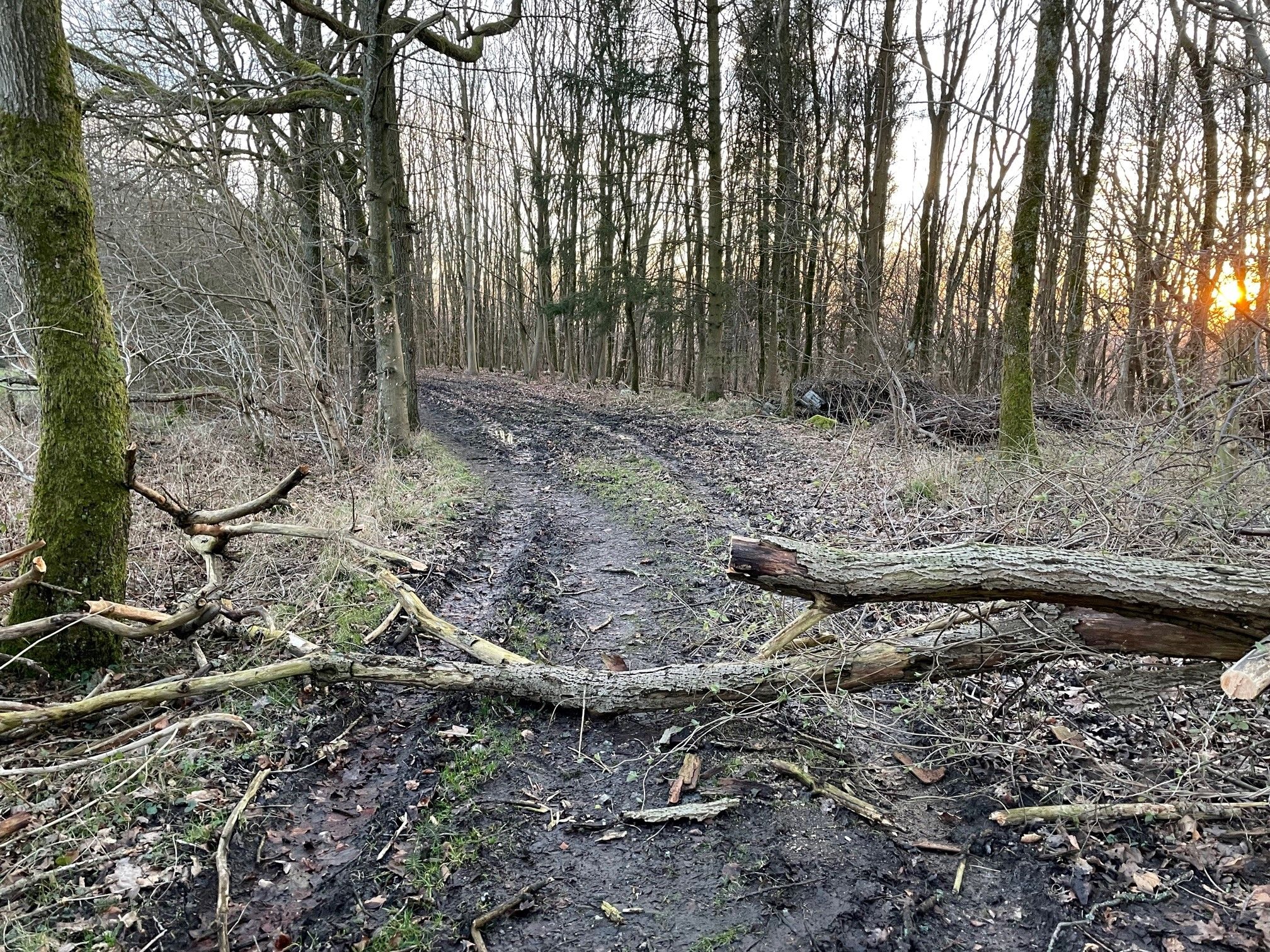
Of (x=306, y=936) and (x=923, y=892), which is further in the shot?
(x=923, y=892)

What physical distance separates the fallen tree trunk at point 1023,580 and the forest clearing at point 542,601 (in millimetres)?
19

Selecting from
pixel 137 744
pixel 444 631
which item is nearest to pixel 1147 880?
pixel 444 631

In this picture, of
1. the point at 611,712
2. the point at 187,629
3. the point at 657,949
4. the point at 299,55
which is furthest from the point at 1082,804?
the point at 299,55

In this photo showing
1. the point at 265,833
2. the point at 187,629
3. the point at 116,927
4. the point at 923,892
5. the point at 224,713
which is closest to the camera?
the point at 116,927

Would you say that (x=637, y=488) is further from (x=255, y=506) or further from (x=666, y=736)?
(x=666, y=736)

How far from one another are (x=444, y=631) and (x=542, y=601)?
3.86ft

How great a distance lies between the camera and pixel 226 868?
2791 millimetres

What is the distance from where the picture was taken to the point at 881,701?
4.21 metres

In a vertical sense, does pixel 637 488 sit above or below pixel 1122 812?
above

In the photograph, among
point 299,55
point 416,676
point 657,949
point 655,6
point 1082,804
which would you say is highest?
point 655,6

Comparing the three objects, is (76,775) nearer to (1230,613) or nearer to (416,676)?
(416,676)

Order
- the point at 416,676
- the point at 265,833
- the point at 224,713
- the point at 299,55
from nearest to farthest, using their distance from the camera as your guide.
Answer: the point at 265,833 → the point at 224,713 → the point at 416,676 → the point at 299,55

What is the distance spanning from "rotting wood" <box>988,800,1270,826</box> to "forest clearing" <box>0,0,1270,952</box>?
2 cm

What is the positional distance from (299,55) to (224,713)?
1078 cm
